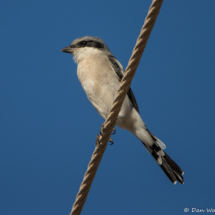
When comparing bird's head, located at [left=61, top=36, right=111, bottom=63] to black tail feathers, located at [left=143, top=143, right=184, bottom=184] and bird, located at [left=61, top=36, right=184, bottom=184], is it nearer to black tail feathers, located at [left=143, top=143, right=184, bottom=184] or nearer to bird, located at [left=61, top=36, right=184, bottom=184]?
bird, located at [left=61, top=36, right=184, bottom=184]

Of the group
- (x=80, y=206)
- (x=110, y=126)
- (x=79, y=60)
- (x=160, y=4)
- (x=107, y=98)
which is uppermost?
(x=79, y=60)

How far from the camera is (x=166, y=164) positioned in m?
4.45

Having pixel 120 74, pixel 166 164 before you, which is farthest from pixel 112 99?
pixel 166 164

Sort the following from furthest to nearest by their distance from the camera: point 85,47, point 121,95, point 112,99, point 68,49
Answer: point 68,49, point 85,47, point 112,99, point 121,95

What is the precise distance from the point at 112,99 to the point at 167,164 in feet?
3.99

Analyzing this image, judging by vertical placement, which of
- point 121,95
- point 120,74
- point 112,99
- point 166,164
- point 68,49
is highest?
point 68,49

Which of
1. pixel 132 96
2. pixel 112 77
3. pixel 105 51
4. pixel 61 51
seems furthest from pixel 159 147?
pixel 61 51

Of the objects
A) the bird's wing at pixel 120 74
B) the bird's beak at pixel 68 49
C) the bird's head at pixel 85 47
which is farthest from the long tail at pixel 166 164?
the bird's beak at pixel 68 49

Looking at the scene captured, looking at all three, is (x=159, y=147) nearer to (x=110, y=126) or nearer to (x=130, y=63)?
(x=110, y=126)

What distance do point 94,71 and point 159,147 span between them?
55.7 inches

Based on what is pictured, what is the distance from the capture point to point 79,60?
4863 mm

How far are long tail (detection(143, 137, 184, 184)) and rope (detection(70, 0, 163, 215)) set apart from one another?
178 centimetres

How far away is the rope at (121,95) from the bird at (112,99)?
1.39m

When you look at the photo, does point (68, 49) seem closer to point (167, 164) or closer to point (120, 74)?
point (120, 74)
